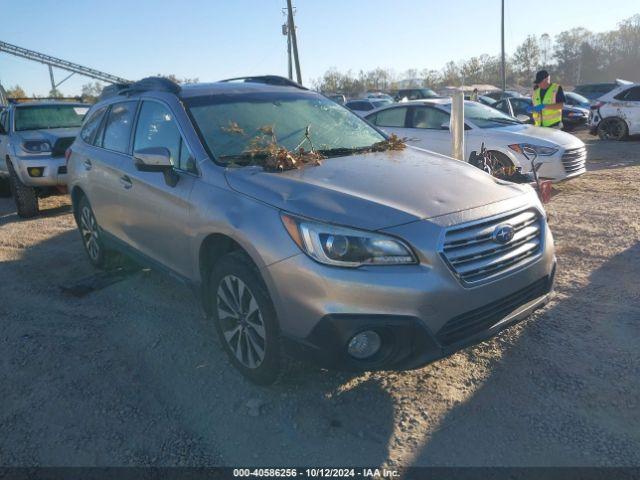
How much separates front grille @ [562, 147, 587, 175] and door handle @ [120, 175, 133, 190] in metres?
6.03

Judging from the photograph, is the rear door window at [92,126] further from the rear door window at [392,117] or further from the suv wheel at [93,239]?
the rear door window at [392,117]

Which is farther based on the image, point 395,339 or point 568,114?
point 568,114

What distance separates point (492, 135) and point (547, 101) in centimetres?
186

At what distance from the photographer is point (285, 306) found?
2549 mm

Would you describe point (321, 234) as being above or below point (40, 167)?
above

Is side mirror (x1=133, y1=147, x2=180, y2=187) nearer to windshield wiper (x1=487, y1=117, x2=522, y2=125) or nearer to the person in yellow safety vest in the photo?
windshield wiper (x1=487, y1=117, x2=522, y2=125)

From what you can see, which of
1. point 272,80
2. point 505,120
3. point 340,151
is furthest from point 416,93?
point 340,151

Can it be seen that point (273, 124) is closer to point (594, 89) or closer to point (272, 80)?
point (272, 80)

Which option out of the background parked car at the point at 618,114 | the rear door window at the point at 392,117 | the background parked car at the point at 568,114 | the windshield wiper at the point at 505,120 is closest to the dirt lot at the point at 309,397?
the windshield wiper at the point at 505,120

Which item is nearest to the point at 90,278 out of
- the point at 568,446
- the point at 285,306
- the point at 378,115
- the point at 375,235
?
the point at 285,306

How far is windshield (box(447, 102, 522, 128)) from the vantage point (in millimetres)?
8195

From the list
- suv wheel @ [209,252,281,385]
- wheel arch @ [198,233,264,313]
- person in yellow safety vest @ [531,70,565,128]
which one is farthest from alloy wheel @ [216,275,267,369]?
person in yellow safety vest @ [531,70,565,128]

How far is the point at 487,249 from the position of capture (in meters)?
2.59

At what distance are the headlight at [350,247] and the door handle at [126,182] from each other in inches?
80.3
